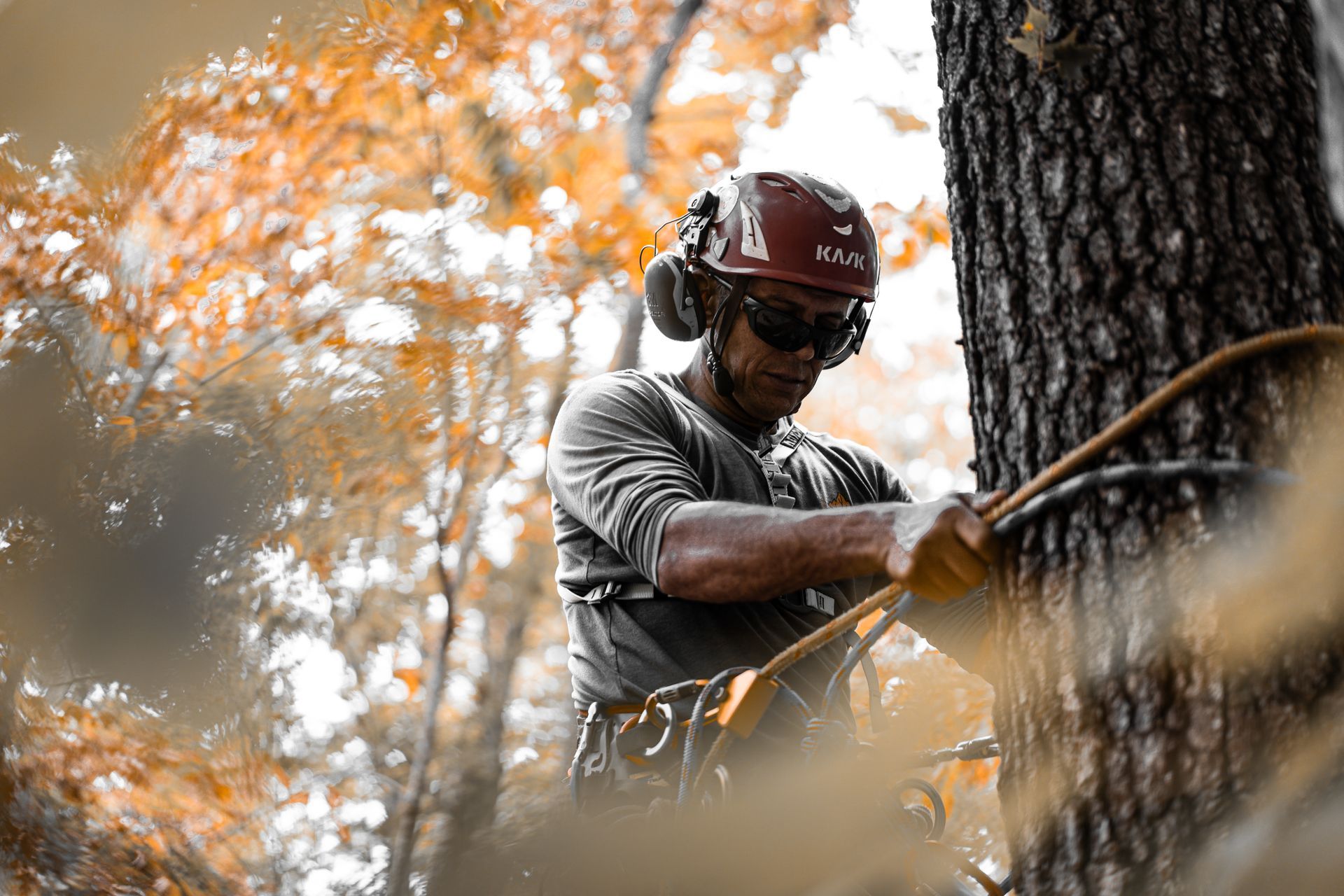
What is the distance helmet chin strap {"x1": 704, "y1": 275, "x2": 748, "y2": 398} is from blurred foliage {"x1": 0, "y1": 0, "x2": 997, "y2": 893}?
1.40 metres

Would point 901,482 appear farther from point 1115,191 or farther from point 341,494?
point 341,494

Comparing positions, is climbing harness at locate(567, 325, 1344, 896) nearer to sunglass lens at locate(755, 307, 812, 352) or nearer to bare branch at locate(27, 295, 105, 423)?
sunglass lens at locate(755, 307, 812, 352)

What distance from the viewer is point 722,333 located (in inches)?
121

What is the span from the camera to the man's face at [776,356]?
9.84ft

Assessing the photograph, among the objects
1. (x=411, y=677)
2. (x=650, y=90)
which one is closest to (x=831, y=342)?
(x=650, y=90)

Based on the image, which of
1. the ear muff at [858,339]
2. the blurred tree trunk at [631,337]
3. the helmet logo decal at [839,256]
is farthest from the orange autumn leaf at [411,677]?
the helmet logo decal at [839,256]

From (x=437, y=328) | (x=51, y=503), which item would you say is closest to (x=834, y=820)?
(x=51, y=503)

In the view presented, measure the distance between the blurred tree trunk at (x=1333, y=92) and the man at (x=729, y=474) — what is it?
0.93 m

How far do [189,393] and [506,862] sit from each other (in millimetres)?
5427

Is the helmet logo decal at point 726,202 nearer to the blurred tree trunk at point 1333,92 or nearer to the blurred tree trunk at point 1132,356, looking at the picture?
the blurred tree trunk at point 1132,356

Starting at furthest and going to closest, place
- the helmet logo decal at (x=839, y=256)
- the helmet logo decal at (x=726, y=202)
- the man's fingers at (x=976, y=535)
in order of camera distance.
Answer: the helmet logo decal at (x=726, y=202), the helmet logo decal at (x=839, y=256), the man's fingers at (x=976, y=535)

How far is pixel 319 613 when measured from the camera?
8812mm

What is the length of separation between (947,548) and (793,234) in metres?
1.44

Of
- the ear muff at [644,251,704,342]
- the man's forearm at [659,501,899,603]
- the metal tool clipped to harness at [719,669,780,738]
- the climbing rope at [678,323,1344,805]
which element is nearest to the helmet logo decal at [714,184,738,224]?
the ear muff at [644,251,704,342]
